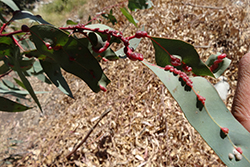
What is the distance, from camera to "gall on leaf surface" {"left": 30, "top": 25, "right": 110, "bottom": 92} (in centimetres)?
41

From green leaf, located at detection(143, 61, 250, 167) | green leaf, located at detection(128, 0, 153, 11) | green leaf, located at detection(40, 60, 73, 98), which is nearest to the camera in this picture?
green leaf, located at detection(143, 61, 250, 167)

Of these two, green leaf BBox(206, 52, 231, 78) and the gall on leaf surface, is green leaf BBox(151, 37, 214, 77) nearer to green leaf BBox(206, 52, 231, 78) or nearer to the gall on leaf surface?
green leaf BBox(206, 52, 231, 78)

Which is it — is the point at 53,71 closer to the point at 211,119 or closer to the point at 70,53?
the point at 70,53

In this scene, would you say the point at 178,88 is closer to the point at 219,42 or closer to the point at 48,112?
the point at 219,42

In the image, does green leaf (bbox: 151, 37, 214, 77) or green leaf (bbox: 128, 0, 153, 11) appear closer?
green leaf (bbox: 151, 37, 214, 77)

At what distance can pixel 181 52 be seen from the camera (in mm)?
443

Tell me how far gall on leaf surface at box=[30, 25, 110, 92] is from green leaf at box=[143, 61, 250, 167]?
21 centimetres

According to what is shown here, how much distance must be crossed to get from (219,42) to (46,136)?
2.32 m

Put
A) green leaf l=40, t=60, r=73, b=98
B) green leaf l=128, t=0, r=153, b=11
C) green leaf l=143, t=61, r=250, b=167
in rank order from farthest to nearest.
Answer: green leaf l=128, t=0, r=153, b=11 < green leaf l=40, t=60, r=73, b=98 < green leaf l=143, t=61, r=250, b=167

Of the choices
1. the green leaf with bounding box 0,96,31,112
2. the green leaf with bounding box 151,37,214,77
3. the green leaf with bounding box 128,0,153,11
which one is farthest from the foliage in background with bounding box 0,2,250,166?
the green leaf with bounding box 128,0,153,11

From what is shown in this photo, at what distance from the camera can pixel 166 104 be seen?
1.55 m

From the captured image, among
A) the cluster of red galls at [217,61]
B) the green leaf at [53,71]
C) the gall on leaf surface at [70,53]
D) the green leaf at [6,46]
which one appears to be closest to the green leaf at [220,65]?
the cluster of red galls at [217,61]

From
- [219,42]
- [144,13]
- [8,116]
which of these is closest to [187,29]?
[219,42]

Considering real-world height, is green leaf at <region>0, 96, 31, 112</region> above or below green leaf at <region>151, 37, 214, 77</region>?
→ below
